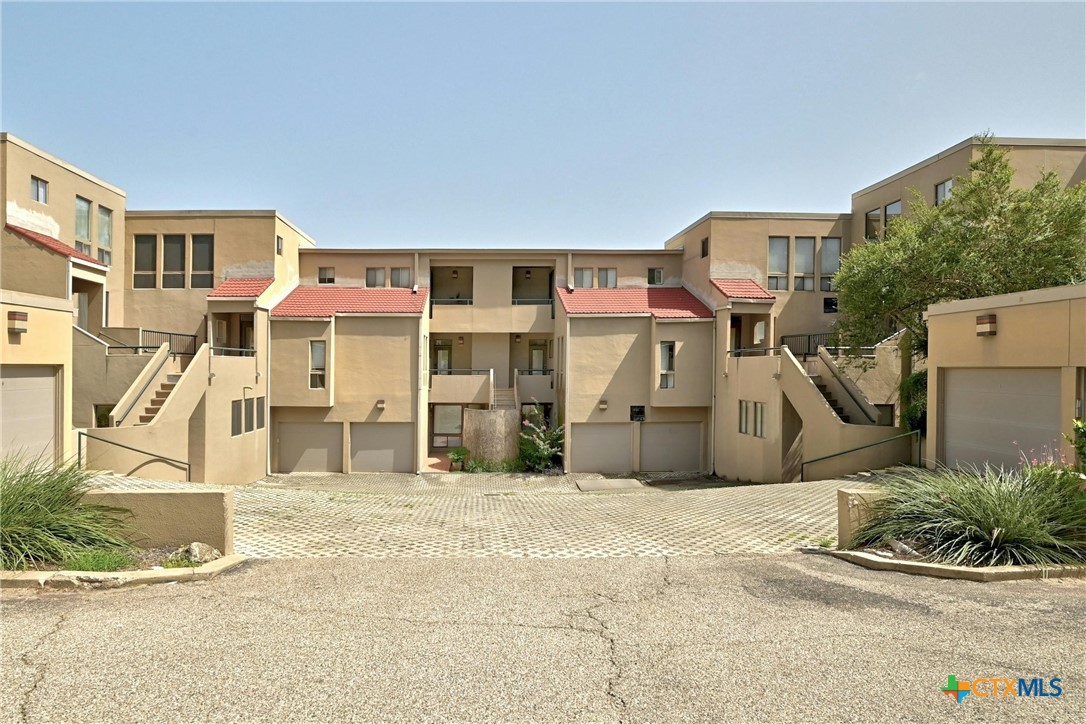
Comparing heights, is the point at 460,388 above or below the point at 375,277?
below

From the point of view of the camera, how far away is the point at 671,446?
26766mm

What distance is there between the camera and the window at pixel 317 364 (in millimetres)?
25375

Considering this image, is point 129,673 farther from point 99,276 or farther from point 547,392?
point 547,392

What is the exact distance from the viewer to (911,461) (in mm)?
17719

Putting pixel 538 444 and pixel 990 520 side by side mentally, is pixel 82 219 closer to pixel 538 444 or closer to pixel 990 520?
pixel 538 444

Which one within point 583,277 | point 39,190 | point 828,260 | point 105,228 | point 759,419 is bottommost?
point 759,419

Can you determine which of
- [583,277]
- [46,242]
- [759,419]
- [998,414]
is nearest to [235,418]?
[46,242]

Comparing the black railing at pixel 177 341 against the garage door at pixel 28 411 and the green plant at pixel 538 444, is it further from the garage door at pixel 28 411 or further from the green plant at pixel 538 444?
the green plant at pixel 538 444

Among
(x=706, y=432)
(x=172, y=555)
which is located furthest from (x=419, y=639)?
(x=706, y=432)

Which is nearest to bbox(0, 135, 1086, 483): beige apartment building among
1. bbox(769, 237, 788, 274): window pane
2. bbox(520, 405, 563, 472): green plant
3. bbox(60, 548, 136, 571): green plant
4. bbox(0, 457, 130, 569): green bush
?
bbox(769, 237, 788, 274): window pane

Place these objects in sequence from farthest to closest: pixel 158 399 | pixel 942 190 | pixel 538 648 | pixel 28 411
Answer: pixel 942 190 < pixel 158 399 < pixel 28 411 < pixel 538 648

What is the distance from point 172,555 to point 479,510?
256 inches

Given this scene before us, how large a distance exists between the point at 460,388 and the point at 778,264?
14.8 metres

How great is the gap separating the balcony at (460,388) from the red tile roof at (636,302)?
4946 millimetres
